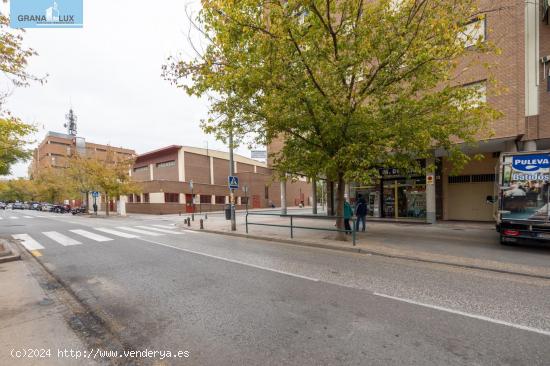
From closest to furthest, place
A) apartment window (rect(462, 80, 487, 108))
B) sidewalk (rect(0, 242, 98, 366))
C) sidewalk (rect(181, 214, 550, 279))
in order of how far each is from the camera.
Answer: sidewalk (rect(0, 242, 98, 366)), sidewalk (rect(181, 214, 550, 279)), apartment window (rect(462, 80, 487, 108))

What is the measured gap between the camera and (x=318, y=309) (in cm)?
408

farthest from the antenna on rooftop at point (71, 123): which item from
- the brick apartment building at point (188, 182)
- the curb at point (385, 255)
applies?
the curb at point (385, 255)

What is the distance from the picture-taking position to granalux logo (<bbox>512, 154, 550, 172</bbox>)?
311 inches

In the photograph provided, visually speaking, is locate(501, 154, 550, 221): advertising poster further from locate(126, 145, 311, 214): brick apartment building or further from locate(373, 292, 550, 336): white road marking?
locate(126, 145, 311, 214): brick apartment building

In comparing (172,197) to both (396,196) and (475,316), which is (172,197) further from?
(475,316)

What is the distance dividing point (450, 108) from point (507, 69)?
6449 millimetres

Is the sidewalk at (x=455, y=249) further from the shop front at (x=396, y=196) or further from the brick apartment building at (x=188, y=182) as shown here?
the brick apartment building at (x=188, y=182)

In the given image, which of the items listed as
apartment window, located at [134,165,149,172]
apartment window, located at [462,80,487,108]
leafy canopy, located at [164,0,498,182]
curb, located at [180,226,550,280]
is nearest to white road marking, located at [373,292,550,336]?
curb, located at [180,226,550,280]

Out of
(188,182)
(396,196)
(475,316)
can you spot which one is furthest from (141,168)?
(475,316)

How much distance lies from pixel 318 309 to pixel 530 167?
28.6 ft

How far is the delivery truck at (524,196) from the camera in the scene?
786 cm

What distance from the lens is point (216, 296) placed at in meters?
4.65

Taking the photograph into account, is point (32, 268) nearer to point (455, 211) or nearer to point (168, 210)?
point (455, 211)

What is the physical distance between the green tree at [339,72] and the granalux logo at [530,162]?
1534 millimetres
